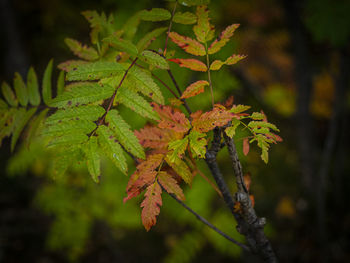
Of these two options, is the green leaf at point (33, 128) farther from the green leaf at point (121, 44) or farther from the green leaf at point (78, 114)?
the green leaf at point (121, 44)

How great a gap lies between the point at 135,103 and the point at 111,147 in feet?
0.56

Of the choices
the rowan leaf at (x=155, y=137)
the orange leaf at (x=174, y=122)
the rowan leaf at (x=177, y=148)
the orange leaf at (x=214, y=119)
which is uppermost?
the orange leaf at (x=214, y=119)

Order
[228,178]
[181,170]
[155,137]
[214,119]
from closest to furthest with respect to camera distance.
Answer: [214,119]
[181,170]
[155,137]
[228,178]

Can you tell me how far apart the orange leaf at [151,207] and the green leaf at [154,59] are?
42cm

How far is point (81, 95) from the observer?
79cm

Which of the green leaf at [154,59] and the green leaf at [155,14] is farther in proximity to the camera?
the green leaf at [155,14]

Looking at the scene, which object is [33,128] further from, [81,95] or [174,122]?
[174,122]

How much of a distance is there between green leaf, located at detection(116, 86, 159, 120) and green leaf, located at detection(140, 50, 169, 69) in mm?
123

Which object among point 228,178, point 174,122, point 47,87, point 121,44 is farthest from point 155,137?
point 228,178

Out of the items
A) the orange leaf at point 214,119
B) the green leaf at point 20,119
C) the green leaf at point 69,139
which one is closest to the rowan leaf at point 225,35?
the orange leaf at point 214,119

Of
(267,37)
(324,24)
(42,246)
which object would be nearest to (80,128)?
(324,24)

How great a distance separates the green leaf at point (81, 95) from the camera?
0.78 meters

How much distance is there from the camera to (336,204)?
378 cm

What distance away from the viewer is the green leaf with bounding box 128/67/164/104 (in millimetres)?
800
